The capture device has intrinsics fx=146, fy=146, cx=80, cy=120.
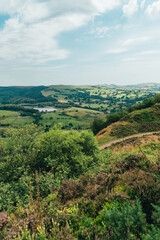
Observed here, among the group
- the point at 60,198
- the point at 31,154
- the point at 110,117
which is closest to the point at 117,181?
the point at 60,198

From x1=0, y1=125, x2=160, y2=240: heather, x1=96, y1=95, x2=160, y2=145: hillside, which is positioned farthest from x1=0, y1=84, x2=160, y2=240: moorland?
x1=96, y1=95, x2=160, y2=145: hillside

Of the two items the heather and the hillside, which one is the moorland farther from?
the hillside

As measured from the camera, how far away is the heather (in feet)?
20.5

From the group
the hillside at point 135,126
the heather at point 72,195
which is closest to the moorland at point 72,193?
the heather at point 72,195

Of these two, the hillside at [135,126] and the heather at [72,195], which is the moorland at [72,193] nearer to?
the heather at [72,195]

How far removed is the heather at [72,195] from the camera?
6.26 meters

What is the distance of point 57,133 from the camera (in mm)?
25578

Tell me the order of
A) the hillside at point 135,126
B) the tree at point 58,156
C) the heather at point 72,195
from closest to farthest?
the heather at point 72,195
the tree at point 58,156
the hillside at point 135,126

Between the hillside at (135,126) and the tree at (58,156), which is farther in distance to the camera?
the hillside at (135,126)

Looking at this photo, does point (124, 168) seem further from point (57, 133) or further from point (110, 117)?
point (110, 117)

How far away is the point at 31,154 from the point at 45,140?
3814 mm

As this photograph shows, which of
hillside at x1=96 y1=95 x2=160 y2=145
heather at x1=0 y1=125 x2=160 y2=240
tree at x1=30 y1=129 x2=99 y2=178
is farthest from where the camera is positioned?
hillside at x1=96 y1=95 x2=160 y2=145

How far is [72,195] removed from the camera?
11.3 m

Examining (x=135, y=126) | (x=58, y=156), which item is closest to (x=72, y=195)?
(x=58, y=156)
